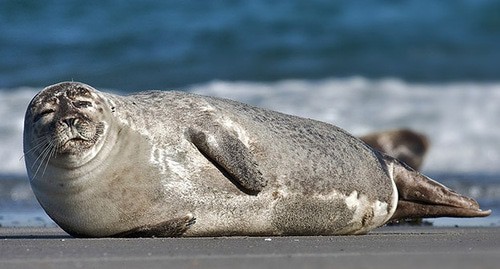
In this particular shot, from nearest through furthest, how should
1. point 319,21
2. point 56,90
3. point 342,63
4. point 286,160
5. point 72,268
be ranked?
point 72,268, point 56,90, point 286,160, point 342,63, point 319,21

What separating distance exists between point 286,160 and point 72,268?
7.82 ft

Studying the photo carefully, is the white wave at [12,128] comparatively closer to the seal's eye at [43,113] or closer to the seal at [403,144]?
the seal at [403,144]

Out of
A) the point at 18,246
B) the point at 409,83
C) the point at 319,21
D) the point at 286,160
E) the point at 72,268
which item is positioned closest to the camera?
the point at 72,268

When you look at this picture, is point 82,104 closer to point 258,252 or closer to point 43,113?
point 43,113

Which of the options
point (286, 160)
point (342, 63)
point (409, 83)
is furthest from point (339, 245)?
point (342, 63)

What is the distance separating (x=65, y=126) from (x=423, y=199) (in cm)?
257

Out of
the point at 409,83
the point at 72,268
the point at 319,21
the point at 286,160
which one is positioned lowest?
the point at 72,268

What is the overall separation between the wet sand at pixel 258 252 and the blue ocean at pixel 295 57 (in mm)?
8243

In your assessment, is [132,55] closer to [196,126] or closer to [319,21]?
[319,21]

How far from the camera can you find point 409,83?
726 inches

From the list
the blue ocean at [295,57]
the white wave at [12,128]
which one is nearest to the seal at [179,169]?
the white wave at [12,128]

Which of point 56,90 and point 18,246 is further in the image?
point 56,90

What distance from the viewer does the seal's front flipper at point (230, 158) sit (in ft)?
21.3

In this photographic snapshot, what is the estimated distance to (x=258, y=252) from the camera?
530 centimetres
